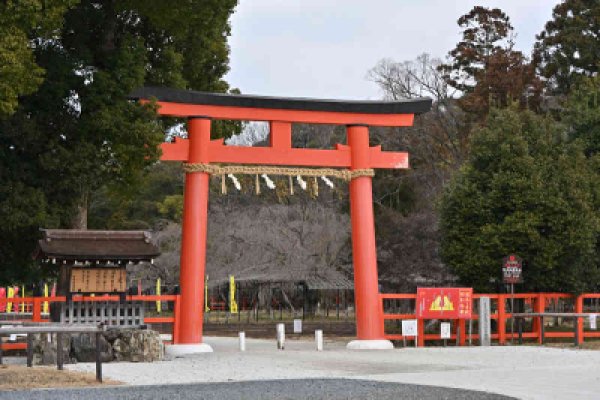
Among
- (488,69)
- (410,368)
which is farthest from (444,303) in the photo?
(488,69)

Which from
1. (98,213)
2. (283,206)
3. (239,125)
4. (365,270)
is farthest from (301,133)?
(365,270)

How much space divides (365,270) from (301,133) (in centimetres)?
2613

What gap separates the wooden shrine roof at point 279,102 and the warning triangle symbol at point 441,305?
487 cm

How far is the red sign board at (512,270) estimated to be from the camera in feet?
71.8

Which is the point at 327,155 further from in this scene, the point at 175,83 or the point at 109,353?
the point at 109,353

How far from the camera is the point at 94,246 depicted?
17594 mm

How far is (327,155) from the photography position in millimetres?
21625

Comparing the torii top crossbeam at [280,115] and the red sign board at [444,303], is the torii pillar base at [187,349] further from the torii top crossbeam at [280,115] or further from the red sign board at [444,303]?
the red sign board at [444,303]

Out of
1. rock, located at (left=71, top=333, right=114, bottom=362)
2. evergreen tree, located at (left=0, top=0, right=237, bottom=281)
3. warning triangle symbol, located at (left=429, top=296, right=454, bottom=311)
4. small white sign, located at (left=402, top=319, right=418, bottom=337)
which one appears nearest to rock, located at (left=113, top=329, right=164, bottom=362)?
rock, located at (left=71, top=333, right=114, bottom=362)

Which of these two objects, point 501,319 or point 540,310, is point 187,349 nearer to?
point 501,319

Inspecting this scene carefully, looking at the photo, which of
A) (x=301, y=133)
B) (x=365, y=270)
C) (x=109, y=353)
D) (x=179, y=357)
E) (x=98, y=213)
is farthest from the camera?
(x=98, y=213)

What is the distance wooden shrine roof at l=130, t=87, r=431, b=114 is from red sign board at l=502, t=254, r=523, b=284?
4.47 metres

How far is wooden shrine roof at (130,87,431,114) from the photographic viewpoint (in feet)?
65.4

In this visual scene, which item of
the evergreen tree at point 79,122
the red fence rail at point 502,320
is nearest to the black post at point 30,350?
the evergreen tree at point 79,122
